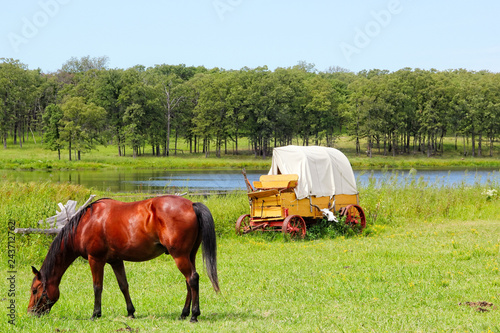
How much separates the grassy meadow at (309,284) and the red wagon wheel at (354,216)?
372 millimetres

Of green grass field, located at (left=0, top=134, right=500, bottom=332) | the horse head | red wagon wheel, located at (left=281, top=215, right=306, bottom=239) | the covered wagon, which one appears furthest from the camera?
the covered wagon

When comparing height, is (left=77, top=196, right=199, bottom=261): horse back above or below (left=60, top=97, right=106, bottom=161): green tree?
below

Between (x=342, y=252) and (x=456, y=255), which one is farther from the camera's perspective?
(x=342, y=252)

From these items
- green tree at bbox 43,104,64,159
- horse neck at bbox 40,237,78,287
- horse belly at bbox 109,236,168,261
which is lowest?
horse neck at bbox 40,237,78,287

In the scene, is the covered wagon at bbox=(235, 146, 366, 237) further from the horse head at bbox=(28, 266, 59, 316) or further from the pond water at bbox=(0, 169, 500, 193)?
the horse head at bbox=(28, 266, 59, 316)

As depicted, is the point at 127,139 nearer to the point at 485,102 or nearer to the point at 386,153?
the point at 386,153

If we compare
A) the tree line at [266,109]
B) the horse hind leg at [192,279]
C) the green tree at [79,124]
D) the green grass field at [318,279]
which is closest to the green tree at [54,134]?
the green tree at [79,124]

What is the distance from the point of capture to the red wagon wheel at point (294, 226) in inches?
578

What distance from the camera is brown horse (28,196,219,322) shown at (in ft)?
20.5

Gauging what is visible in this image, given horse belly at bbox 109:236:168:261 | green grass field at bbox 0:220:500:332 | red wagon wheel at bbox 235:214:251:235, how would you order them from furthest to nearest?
red wagon wheel at bbox 235:214:251:235
horse belly at bbox 109:236:168:261
green grass field at bbox 0:220:500:332

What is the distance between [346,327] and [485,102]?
3279 inches

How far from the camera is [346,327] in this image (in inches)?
231

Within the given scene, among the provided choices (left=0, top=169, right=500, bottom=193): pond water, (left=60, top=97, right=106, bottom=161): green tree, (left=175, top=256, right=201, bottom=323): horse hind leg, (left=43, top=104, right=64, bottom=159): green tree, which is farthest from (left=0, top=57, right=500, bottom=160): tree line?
(left=175, top=256, right=201, bottom=323): horse hind leg

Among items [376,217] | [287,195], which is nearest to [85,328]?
[287,195]
